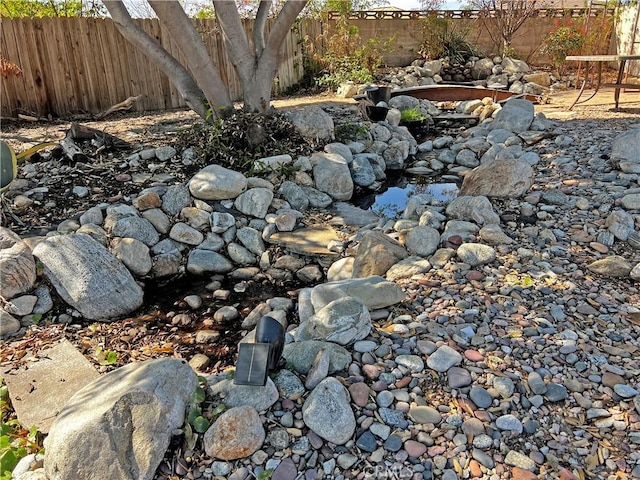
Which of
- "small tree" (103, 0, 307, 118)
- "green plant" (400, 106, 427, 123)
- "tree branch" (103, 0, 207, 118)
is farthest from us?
"green plant" (400, 106, 427, 123)

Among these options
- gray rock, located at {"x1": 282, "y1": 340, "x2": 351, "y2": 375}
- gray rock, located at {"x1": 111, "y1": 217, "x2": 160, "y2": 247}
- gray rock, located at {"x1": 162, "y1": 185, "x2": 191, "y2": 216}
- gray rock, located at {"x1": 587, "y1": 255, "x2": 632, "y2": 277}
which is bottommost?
gray rock, located at {"x1": 282, "y1": 340, "x2": 351, "y2": 375}

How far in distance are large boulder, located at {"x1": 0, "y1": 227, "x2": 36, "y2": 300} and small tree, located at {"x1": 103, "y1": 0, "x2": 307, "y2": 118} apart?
2.21 m

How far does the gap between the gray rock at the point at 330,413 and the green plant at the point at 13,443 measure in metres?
1.01

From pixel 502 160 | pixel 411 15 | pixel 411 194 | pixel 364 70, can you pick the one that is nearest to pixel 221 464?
pixel 502 160

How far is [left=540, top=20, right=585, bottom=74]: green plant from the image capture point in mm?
9539

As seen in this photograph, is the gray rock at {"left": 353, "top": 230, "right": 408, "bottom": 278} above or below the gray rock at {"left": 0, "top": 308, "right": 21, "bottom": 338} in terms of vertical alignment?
above

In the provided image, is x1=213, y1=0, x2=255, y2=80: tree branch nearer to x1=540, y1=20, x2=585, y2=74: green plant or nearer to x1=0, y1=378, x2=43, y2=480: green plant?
x1=0, y1=378, x2=43, y2=480: green plant

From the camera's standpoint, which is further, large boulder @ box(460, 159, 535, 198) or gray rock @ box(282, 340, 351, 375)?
large boulder @ box(460, 159, 535, 198)

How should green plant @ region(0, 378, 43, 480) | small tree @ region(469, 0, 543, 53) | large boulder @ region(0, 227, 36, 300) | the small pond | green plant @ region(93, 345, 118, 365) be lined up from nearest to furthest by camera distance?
green plant @ region(0, 378, 43, 480) < green plant @ region(93, 345, 118, 365) < large boulder @ region(0, 227, 36, 300) < the small pond < small tree @ region(469, 0, 543, 53)

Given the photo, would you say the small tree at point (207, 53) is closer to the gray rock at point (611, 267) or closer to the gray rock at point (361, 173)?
the gray rock at point (361, 173)

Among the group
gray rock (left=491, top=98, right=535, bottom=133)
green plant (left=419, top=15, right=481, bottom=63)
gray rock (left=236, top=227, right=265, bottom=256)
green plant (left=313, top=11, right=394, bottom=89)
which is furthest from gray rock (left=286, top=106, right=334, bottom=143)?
green plant (left=419, top=15, right=481, bottom=63)

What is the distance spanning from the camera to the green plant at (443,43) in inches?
415

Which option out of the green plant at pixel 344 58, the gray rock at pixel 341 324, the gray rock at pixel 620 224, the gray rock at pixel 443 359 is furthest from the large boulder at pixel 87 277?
the green plant at pixel 344 58

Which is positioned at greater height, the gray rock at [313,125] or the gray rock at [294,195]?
the gray rock at [313,125]
